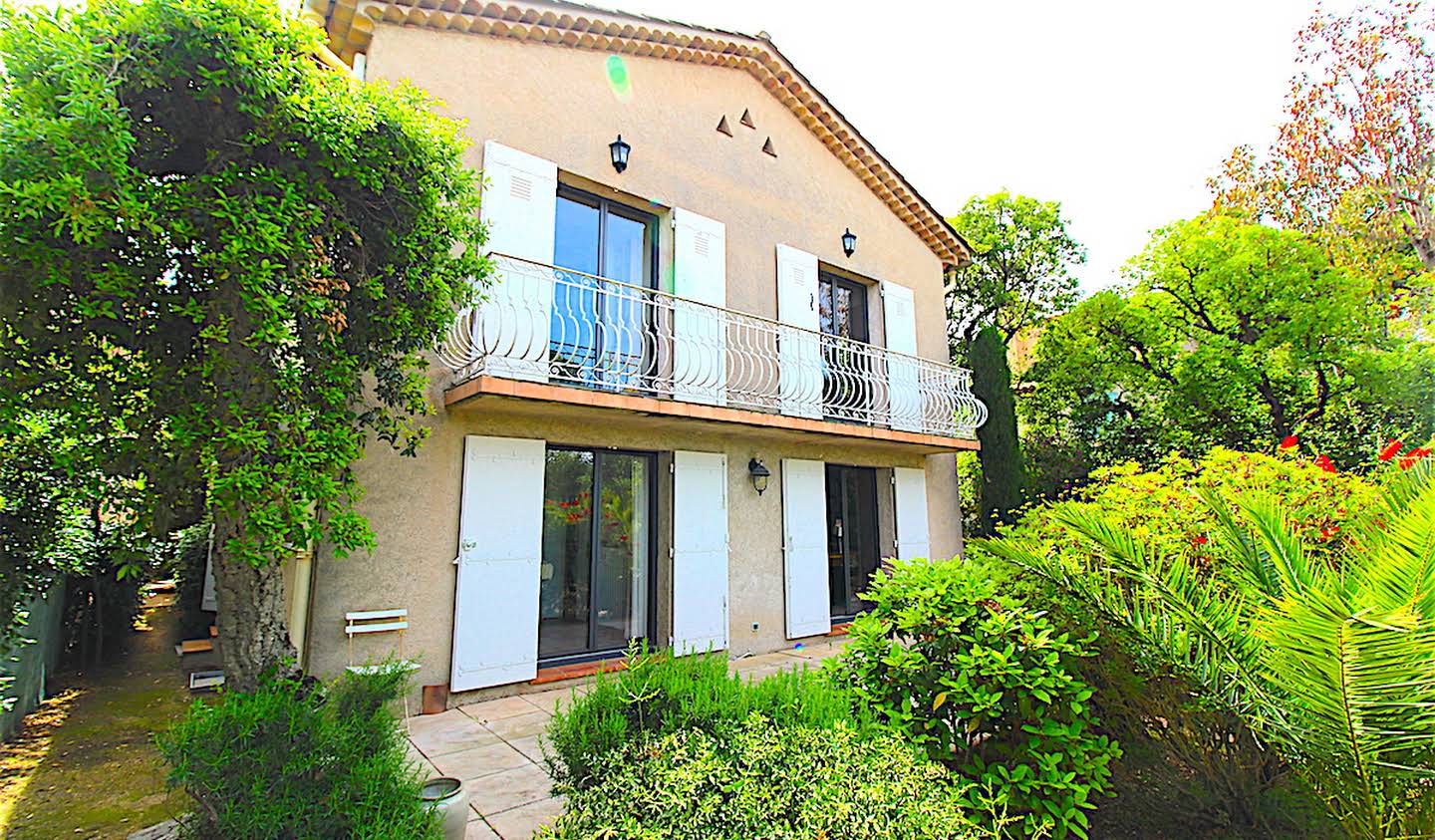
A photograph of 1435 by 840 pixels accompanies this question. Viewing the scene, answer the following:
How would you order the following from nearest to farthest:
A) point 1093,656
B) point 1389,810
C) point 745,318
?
point 1389,810 < point 1093,656 < point 745,318

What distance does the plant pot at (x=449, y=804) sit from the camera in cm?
288

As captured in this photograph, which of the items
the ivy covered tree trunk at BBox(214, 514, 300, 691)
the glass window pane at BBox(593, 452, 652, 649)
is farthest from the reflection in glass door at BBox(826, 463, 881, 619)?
the ivy covered tree trunk at BBox(214, 514, 300, 691)

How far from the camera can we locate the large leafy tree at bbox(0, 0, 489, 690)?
2754 mm

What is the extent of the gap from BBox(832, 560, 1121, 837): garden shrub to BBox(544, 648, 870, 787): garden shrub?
1.35 feet

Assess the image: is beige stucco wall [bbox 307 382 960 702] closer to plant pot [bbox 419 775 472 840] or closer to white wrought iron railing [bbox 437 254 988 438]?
white wrought iron railing [bbox 437 254 988 438]

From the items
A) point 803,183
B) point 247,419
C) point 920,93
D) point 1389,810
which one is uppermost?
point 920,93

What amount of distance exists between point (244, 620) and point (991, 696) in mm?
3600

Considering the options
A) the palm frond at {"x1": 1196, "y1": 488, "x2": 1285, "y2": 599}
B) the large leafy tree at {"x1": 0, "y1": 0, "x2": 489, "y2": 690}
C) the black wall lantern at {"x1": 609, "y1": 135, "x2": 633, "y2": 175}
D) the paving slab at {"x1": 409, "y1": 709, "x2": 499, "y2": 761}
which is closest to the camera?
the large leafy tree at {"x1": 0, "y1": 0, "x2": 489, "y2": 690}

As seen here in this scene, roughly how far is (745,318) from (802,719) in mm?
6100

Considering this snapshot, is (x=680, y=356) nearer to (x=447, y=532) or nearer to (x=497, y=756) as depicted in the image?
(x=447, y=532)

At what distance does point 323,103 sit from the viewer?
128 inches

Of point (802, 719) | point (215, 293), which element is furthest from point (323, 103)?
point (802, 719)

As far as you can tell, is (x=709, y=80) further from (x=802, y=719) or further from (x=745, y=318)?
(x=802, y=719)

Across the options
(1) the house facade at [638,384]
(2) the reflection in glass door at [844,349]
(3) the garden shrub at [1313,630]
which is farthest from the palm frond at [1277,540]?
(2) the reflection in glass door at [844,349]
